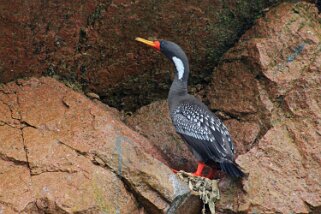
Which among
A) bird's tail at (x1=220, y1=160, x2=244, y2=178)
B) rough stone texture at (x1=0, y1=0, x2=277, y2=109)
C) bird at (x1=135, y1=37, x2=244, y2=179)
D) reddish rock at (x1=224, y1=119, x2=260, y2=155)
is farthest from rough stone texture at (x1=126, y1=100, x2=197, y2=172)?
bird's tail at (x1=220, y1=160, x2=244, y2=178)

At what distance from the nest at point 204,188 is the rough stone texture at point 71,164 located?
117 millimetres

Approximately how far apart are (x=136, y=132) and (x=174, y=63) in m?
0.83

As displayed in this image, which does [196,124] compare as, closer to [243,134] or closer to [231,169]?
[243,134]

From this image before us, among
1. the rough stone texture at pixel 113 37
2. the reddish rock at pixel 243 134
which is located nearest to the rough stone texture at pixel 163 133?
the rough stone texture at pixel 113 37

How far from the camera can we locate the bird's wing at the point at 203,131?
838 centimetres

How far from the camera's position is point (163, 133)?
9.14m

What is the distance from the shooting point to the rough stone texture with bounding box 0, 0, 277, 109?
8406mm

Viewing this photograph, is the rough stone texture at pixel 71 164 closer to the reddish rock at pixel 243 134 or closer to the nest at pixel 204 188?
the nest at pixel 204 188

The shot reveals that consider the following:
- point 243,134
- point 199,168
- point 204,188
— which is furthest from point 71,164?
point 243,134

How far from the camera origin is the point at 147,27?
8789 millimetres

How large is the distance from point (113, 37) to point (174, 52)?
65 cm

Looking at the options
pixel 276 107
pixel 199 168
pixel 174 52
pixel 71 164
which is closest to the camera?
pixel 71 164

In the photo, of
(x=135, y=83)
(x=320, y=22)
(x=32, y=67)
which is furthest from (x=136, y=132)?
(x=320, y=22)

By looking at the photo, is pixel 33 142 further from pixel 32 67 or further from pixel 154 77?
pixel 154 77
